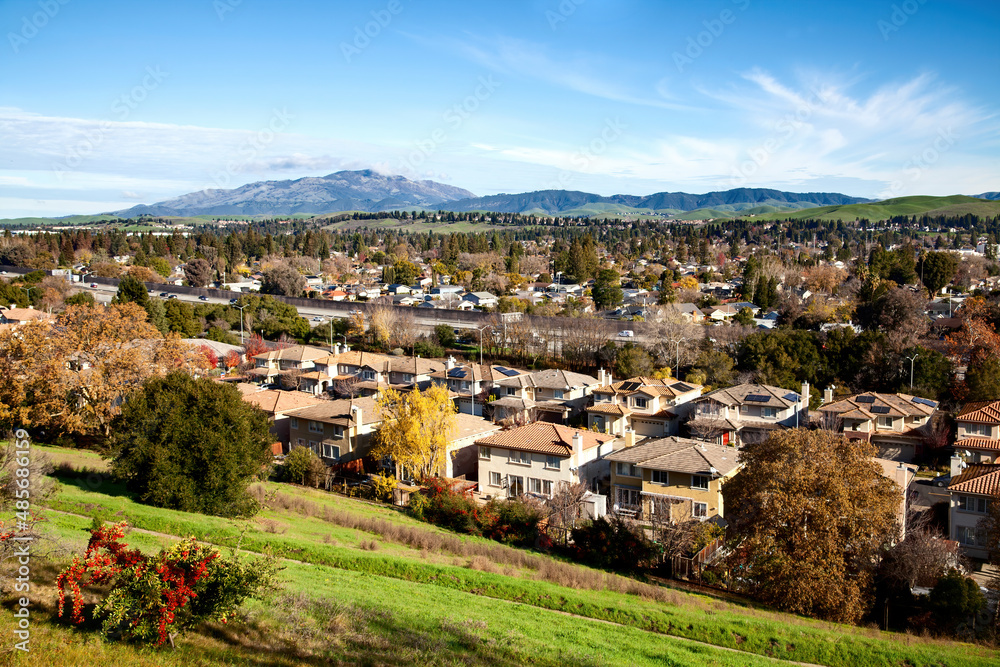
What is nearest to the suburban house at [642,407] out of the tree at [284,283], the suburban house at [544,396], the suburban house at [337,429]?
the suburban house at [544,396]

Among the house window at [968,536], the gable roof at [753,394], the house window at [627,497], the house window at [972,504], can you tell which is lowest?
the house window at [968,536]

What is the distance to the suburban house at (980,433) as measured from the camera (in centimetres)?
2711

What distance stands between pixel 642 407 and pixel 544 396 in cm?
544

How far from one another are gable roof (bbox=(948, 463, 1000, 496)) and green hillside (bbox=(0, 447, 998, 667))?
9.85m

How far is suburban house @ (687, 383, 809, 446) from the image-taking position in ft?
103

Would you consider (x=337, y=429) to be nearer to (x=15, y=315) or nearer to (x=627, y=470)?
(x=627, y=470)

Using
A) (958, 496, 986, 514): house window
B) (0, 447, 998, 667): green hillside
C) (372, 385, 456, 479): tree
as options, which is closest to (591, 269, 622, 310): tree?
(372, 385, 456, 479): tree

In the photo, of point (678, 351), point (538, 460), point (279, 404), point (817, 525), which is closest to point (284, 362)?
point (279, 404)

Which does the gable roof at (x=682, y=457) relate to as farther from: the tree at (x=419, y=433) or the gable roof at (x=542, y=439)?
the tree at (x=419, y=433)

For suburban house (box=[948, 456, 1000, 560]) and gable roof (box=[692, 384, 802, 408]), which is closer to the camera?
suburban house (box=[948, 456, 1000, 560])

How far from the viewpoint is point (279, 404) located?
1244 inches

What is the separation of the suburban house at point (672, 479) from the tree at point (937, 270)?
57.1 metres

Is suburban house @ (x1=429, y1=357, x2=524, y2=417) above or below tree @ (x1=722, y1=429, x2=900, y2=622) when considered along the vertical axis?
below

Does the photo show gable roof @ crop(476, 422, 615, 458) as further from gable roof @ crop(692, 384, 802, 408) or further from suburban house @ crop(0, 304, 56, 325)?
suburban house @ crop(0, 304, 56, 325)
